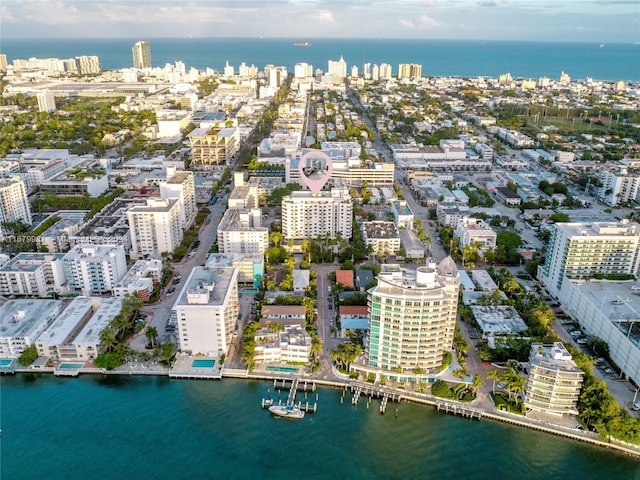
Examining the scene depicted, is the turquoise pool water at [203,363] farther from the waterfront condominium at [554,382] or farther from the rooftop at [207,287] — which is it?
the waterfront condominium at [554,382]

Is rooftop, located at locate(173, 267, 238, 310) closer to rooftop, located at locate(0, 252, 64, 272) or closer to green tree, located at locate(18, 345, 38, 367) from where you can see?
green tree, located at locate(18, 345, 38, 367)

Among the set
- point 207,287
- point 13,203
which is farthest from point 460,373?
point 13,203

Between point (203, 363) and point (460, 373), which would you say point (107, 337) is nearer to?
point (203, 363)

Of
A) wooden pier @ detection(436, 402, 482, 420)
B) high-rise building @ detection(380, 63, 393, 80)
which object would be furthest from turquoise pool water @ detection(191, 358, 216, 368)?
high-rise building @ detection(380, 63, 393, 80)

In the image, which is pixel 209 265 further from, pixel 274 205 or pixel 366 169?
pixel 366 169

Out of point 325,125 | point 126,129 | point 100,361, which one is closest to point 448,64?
point 325,125
